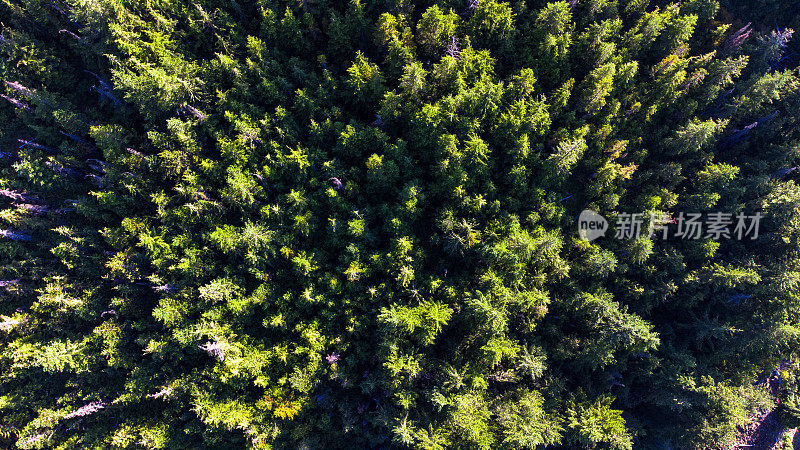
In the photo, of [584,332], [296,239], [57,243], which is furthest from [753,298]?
[57,243]

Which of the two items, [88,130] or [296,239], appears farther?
[88,130]

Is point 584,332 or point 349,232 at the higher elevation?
point 349,232

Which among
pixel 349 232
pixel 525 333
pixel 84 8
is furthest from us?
pixel 525 333

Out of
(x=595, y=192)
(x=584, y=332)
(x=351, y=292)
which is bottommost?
(x=351, y=292)

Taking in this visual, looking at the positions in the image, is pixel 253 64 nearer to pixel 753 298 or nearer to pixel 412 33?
pixel 412 33

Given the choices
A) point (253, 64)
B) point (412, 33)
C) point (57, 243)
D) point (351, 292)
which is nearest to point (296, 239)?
point (351, 292)

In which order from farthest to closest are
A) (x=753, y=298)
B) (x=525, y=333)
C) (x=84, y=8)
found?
(x=753, y=298) < (x=525, y=333) < (x=84, y=8)

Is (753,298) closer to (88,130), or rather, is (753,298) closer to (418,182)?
(418,182)
